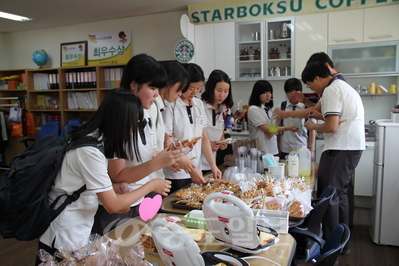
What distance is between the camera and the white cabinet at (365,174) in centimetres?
392

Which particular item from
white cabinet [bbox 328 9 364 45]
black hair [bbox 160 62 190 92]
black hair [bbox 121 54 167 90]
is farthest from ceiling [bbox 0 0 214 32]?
black hair [bbox 121 54 167 90]

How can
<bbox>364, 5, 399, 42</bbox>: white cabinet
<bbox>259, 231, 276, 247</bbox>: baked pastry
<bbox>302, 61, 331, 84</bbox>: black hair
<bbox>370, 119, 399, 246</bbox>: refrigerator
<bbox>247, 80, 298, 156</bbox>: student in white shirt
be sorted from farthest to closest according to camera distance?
<bbox>364, 5, 399, 42</bbox>: white cabinet, <bbox>247, 80, 298, 156</bbox>: student in white shirt, <bbox>370, 119, 399, 246</bbox>: refrigerator, <bbox>302, 61, 331, 84</bbox>: black hair, <bbox>259, 231, 276, 247</bbox>: baked pastry

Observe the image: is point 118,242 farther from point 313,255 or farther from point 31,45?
point 31,45

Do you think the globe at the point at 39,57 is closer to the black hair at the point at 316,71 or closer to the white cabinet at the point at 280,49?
the white cabinet at the point at 280,49

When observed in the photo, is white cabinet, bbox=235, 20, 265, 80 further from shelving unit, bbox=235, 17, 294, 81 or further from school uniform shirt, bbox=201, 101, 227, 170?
school uniform shirt, bbox=201, 101, 227, 170

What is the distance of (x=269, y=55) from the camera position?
4.56 metres

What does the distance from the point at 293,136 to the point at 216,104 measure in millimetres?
1212

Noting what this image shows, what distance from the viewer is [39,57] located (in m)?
5.92

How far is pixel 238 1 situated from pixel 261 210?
12.5 feet

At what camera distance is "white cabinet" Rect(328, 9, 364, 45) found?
4004mm

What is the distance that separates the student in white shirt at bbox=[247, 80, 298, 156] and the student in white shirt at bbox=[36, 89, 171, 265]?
2.05m

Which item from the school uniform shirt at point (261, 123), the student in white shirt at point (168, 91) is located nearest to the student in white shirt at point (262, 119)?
the school uniform shirt at point (261, 123)

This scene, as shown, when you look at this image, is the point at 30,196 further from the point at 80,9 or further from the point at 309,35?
the point at 80,9

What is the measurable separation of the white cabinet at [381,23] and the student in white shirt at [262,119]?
5.84 ft
